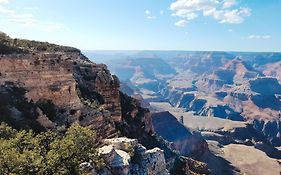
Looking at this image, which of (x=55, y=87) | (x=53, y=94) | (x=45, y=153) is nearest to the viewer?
(x=45, y=153)

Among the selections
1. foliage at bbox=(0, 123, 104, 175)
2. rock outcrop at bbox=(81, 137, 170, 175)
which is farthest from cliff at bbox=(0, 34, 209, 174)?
foliage at bbox=(0, 123, 104, 175)

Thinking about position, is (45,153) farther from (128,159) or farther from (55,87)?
(55,87)

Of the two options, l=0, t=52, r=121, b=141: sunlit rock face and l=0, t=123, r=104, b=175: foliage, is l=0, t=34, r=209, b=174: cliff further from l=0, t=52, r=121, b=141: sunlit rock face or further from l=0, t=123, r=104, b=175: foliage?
l=0, t=123, r=104, b=175: foliage

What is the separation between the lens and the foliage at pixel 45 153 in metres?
35.5

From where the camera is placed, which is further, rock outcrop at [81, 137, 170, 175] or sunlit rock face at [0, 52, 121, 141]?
sunlit rock face at [0, 52, 121, 141]

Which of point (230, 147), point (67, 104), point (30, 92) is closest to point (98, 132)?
point (67, 104)

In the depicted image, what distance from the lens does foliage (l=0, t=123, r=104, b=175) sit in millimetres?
35469

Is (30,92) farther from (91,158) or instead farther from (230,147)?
(230,147)

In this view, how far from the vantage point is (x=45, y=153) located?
134 ft

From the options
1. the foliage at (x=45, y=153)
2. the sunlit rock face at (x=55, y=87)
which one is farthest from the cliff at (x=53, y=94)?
the foliage at (x=45, y=153)

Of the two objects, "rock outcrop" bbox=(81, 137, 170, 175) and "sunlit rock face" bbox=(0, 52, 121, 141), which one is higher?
"sunlit rock face" bbox=(0, 52, 121, 141)

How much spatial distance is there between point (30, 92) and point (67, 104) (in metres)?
5.38

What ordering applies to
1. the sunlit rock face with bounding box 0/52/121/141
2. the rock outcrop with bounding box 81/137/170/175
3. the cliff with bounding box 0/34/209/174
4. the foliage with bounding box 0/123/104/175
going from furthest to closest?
the sunlit rock face with bounding box 0/52/121/141, the cliff with bounding box 0/34/209/174, the rock outcrop with bounding box 81/137/170/175, the foliage with bounding box 0/123/104/175

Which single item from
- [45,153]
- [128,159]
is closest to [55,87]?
[128,159]
